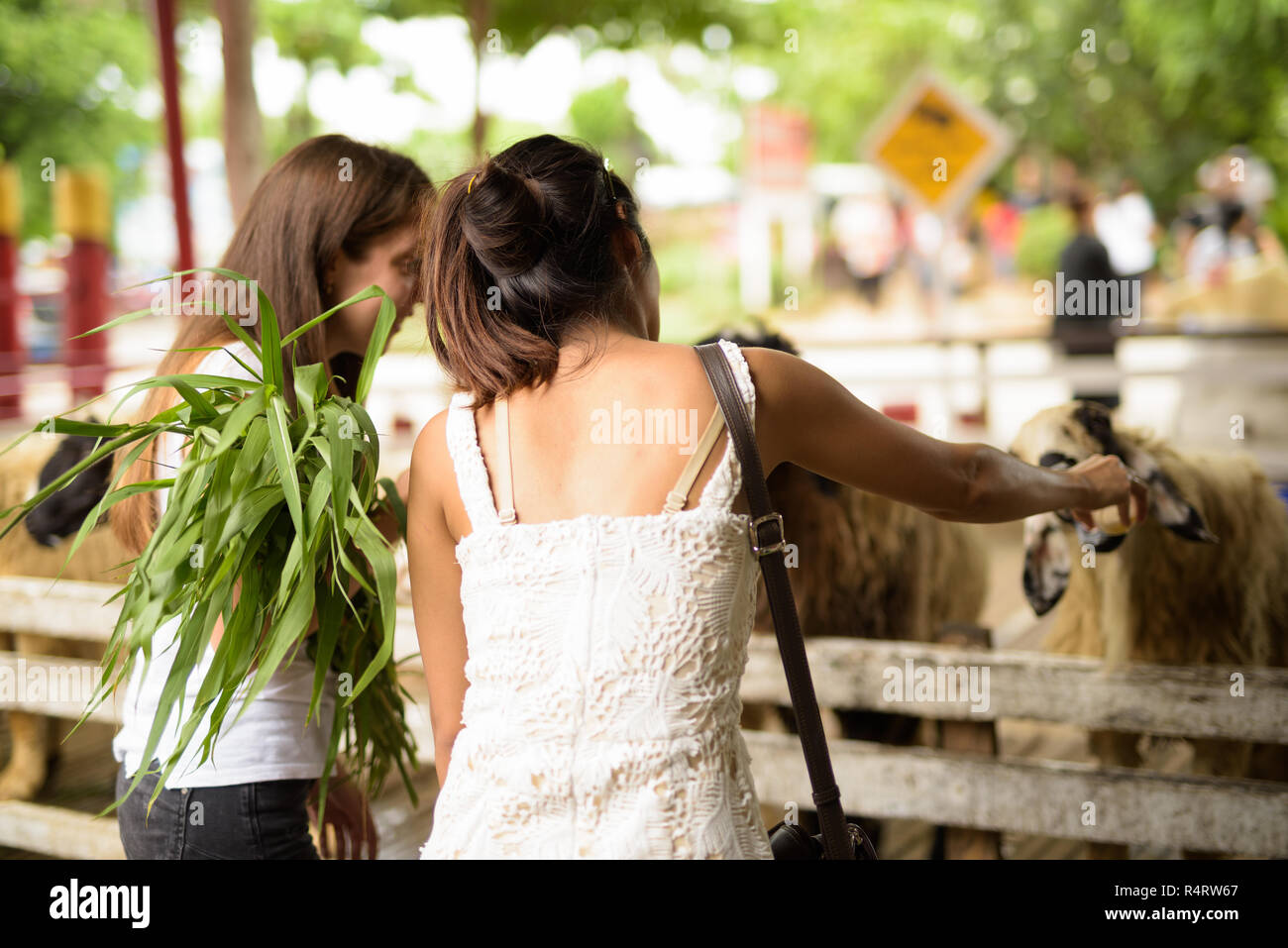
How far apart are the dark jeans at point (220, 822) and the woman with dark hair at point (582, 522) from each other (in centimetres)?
44

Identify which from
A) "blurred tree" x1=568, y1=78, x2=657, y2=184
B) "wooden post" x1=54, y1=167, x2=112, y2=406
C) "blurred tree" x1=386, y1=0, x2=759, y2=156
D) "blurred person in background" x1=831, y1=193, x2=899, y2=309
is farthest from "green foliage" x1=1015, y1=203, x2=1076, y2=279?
"wooden post" x1=54, y1=167, x2=112, y2=406

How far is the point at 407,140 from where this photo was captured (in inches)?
1131

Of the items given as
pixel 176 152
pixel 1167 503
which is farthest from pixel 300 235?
pixel 176 152

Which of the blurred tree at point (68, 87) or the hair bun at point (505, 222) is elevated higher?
the blurred tree at point (68, 87)

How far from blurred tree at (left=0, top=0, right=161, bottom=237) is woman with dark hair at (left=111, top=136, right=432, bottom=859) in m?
18.9

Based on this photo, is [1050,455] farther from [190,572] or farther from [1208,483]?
[190,572]

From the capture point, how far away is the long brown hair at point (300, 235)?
7.09 feet

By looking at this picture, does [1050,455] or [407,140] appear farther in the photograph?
[407,140]

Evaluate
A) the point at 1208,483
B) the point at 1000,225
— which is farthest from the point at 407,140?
the point at 1208,483

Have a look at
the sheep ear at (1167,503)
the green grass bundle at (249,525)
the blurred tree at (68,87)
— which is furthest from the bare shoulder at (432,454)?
the blurred tree at (68,87)

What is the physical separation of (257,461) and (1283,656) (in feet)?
10.5

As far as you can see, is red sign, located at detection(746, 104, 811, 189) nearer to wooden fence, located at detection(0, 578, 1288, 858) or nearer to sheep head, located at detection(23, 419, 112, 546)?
sheep head, located at detection(23, 419, 112, 546)

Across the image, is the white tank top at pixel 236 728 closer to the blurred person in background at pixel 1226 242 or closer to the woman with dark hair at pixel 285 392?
the woman with dark hair at pixel 285 392

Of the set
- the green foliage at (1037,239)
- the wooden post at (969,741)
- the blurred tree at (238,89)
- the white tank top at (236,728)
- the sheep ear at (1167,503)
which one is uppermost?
the green foliage at (1037,239)
